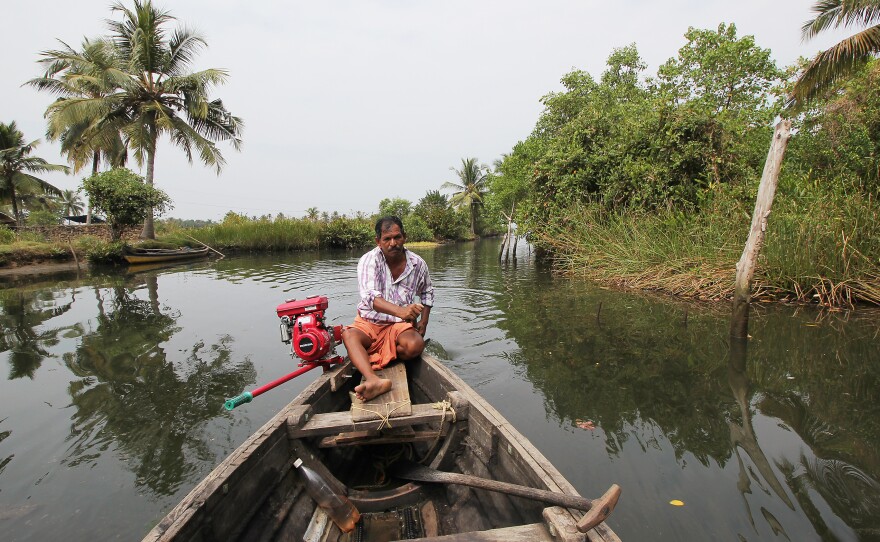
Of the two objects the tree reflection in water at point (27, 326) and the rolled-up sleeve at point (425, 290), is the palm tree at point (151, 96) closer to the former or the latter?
the tree reflection in water at point (27, 326)

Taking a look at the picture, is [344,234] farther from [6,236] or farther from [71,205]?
[71,205]

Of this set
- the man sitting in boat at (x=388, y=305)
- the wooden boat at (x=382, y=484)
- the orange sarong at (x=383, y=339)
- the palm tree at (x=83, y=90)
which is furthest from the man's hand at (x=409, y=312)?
the palm tree at (x=83, y=90)

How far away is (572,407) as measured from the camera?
12.6 feet

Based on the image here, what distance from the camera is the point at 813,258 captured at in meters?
6.50

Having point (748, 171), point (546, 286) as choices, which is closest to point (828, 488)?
point (546, 286)

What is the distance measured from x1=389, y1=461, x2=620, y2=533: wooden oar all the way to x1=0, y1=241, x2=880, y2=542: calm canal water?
954mm

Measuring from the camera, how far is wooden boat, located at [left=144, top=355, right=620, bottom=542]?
1.63 m

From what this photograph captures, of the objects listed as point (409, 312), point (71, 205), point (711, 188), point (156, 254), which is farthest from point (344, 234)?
point (71, 205)

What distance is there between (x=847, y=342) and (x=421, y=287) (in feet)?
16.8

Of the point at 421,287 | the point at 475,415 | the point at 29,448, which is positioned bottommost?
the point at 29,448

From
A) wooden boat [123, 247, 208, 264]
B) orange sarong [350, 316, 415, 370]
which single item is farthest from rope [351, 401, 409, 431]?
wooden boat [123, 247, 208, 264]

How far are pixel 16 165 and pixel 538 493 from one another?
3248 cm

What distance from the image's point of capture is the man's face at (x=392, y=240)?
129 inches

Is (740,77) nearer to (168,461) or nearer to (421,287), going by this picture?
(421,287)
